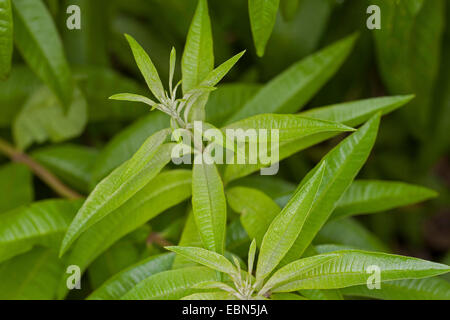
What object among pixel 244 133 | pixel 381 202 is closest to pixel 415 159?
pixel 381 202

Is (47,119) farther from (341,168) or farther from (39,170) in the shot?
(341,168)

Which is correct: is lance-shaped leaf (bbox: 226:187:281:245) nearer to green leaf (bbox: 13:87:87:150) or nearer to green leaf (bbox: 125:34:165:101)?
green leaf (bbox: 125:34:165:101)

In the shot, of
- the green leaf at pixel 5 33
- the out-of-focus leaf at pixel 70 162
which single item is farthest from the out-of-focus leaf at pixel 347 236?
the green leaf at pixel 5 33

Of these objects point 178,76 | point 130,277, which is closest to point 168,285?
point 130,277

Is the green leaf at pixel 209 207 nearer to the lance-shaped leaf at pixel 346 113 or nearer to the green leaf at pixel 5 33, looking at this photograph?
the lance-shaped leaf at pixel 346 113

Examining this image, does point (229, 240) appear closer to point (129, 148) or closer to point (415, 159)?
point (129, 148)

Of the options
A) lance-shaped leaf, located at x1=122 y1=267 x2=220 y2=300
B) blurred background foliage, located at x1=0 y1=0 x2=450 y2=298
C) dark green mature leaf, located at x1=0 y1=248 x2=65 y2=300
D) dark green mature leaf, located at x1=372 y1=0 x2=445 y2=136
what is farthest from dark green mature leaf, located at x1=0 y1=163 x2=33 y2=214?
dark green mature leaf, located at x1=372 y1=0 x2=445 y2=136
